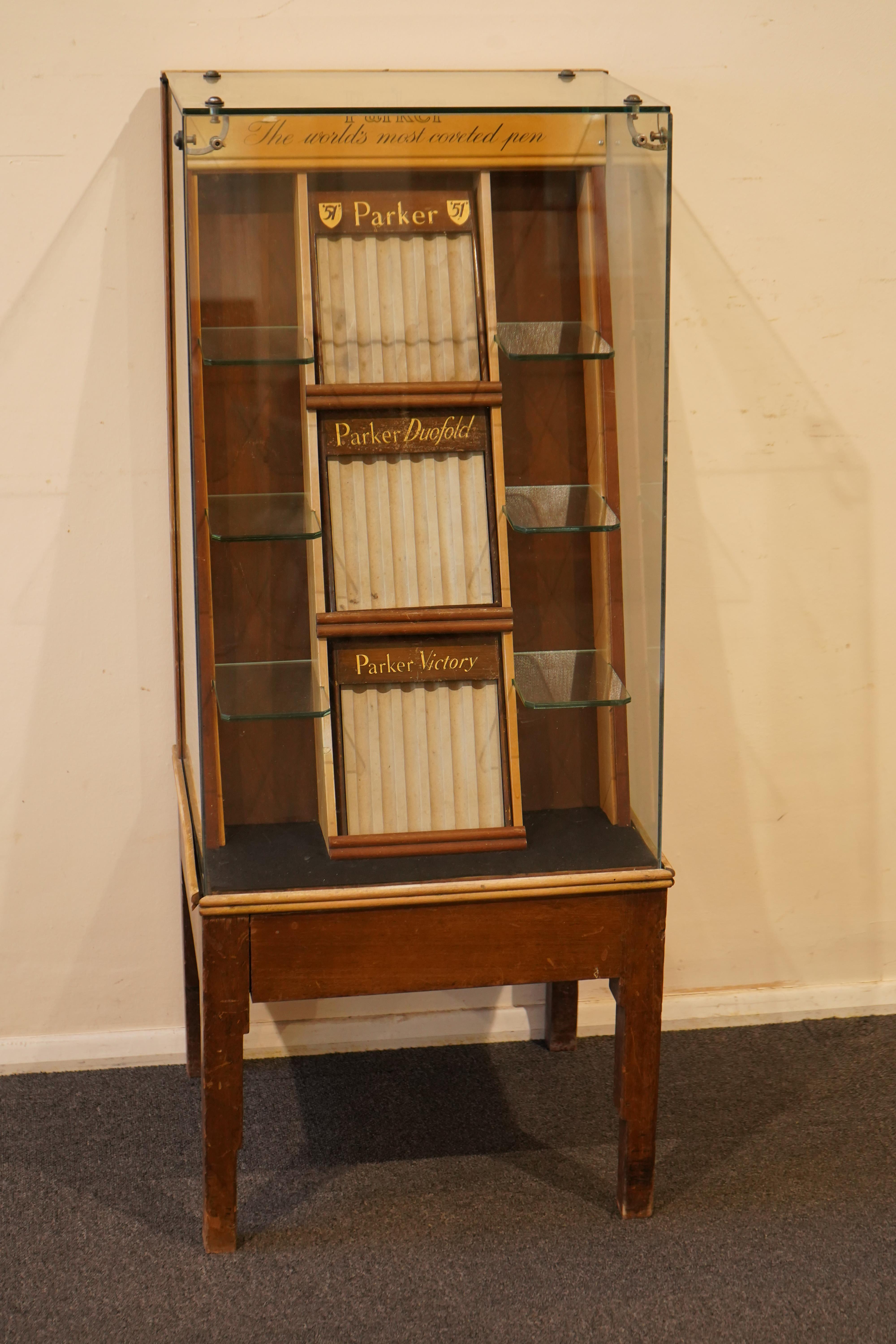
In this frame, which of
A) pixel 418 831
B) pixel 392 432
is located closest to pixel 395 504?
pixel 392 432

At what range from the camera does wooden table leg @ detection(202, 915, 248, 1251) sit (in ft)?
5.06

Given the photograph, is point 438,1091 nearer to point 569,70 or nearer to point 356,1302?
point 356,1302

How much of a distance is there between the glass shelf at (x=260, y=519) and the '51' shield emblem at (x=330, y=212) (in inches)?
16.1

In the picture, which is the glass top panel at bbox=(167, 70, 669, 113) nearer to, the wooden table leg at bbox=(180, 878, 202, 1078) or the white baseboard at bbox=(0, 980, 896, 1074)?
Result: the wooden table leg at bbox=(180, 878, 202, 1078)

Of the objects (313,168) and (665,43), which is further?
(665,43)

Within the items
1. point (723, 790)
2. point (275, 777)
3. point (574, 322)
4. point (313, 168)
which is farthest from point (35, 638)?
point (723, 790)

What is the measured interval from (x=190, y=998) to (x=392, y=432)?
111 centimetres

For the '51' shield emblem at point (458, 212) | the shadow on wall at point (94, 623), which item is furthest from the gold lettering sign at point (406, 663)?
Answer: the '51' shield emblem at point (458, 212)

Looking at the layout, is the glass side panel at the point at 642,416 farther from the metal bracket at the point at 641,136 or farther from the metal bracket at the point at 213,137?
the metal bracket at the point at 213,137

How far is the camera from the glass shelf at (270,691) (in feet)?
5.50

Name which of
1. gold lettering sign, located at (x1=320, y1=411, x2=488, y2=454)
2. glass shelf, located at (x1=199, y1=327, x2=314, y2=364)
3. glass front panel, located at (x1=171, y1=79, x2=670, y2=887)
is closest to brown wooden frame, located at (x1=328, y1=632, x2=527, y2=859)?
glass front panel, located at (x1=171, y1=79, x2=670, y2=887)

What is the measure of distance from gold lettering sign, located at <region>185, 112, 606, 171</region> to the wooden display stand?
3.33ft

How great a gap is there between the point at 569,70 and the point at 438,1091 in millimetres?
1824

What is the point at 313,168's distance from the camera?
5.38 ft
